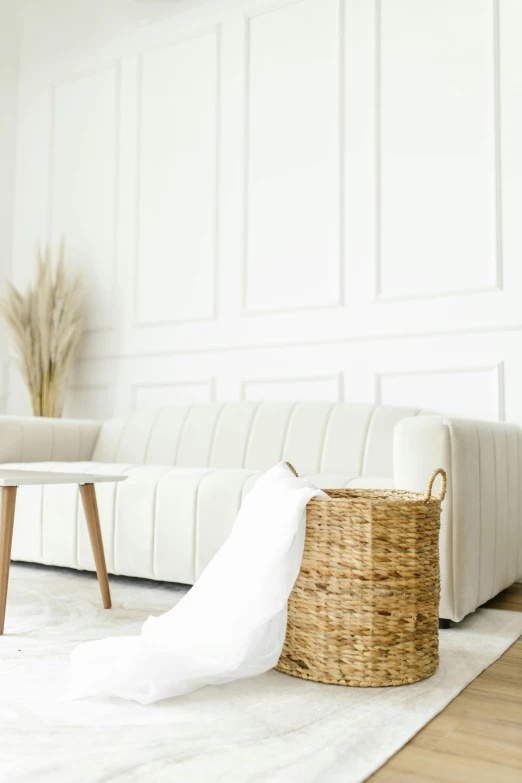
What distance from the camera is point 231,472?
7.18 ft

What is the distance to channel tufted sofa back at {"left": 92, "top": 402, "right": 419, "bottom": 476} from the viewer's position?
2490mm

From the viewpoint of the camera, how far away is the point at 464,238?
8.82 ft

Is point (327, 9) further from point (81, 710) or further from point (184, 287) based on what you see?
point (81, 710)

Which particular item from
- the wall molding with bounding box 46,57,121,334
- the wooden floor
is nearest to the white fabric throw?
the wooden floor

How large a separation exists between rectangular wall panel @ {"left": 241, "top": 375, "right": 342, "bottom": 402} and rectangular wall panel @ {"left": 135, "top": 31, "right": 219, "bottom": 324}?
17.5 inches

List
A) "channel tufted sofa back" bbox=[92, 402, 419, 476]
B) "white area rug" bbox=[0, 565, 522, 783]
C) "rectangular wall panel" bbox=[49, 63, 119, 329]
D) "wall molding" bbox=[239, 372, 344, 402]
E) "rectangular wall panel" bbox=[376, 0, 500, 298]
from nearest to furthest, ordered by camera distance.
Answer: "white area rug" bbox=[0, 565, 522, 783] < "channel tufted sofa back" bbox=[92, 402, 419, 476] < "rectangular wall panel" bbox=[376, 0, 500, 298] < "wall molding" bbox=[239, 372, 344, 402] < "rectangular wall panel" bbox=[49, 63, 119, 329]

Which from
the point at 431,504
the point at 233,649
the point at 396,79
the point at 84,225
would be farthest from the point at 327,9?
the point at 233,649

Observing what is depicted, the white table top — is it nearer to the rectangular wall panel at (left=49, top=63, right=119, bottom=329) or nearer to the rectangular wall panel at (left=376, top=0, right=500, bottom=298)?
the rectangular wall panel at (left=376, top=0, right=500, bottom=298)

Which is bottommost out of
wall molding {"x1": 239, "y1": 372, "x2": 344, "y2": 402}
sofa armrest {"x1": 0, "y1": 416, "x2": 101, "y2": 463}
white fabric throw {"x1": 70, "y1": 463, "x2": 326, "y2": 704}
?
white fabric throw {"x1": 70, "y1": 463, "x2": 326, "y2": 704}

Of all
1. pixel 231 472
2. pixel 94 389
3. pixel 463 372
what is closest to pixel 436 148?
pixel 463 372

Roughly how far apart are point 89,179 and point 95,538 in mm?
2485

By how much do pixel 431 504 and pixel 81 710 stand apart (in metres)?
0.76

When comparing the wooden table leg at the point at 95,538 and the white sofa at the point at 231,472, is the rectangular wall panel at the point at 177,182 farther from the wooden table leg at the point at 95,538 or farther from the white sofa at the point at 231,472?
the wooden table leg at the point at 95,538

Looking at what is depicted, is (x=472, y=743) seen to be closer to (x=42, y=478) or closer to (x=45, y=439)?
(x=42, y=478)
